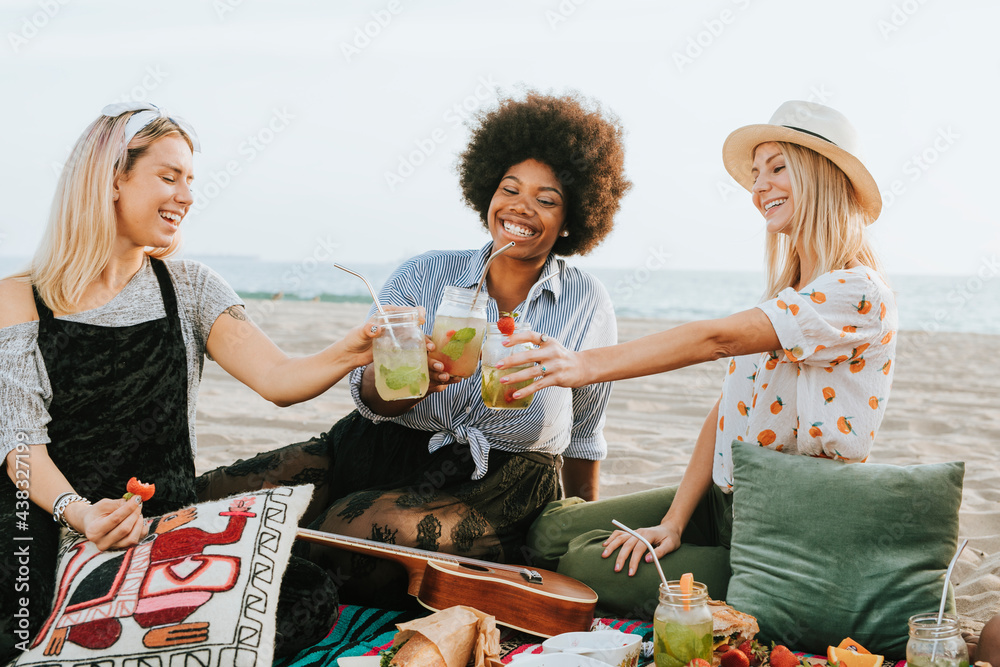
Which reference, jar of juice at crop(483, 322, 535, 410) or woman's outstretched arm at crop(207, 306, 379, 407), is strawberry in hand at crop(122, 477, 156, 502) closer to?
woman's outstretched arm at crop(207, 306, 379, 407)

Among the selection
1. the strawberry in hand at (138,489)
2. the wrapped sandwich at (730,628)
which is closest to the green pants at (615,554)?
the wrapped sandwich at (730,628)

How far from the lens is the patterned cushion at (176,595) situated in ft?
6.96

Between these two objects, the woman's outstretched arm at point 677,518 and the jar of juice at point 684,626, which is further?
the woman's outstretched arm at point 677,518

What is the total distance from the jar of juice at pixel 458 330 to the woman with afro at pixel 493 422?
0.18 meters

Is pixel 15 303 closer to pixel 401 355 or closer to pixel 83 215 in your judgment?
pixel 83 215

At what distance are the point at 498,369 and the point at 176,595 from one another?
114 centimetres

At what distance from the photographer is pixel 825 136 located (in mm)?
2883

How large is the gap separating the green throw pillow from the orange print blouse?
13 cm

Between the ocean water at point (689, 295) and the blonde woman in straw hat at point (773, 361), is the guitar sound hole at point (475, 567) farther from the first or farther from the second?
the ocean water at point (689, 295)

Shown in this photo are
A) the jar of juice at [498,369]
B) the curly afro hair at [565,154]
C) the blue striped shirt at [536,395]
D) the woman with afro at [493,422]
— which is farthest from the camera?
the curly afro hair at [565,154]

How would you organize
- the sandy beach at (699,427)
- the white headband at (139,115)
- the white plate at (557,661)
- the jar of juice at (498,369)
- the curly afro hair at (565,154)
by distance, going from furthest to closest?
1. the sandy beach at (699,427)
2. the curly afro hair at (565,154)
3. the white headband at (139,115)
4. the jar of juice at (498,369)
5. the white plate at (557,661)

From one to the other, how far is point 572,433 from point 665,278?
5030 cm

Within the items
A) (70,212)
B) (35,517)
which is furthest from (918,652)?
(70,212)

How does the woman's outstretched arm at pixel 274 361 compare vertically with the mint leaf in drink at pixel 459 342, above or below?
below
